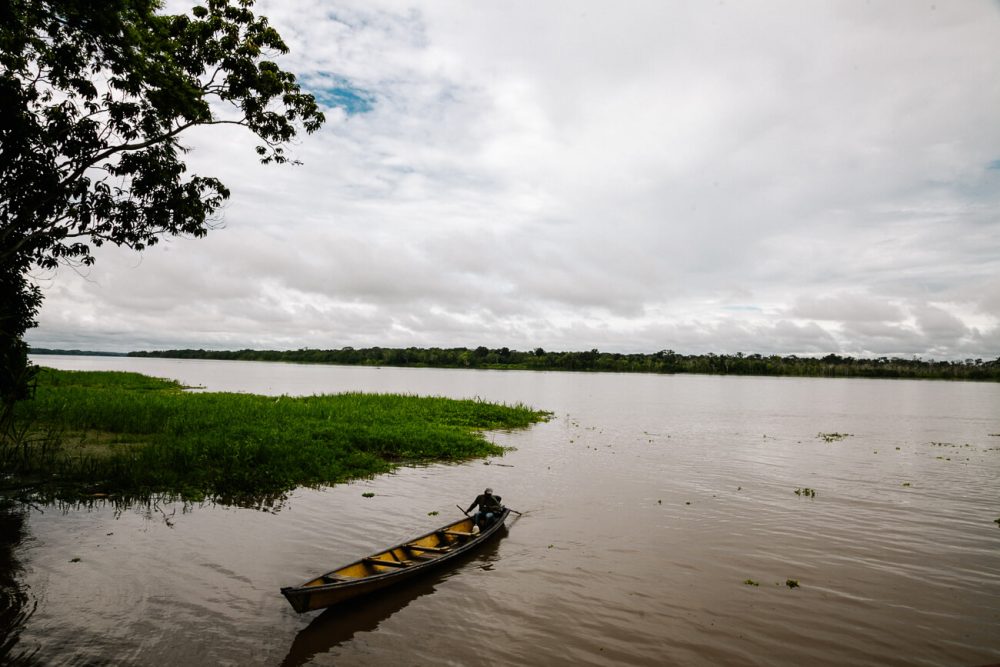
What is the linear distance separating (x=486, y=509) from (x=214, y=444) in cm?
999

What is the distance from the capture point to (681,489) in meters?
19.6

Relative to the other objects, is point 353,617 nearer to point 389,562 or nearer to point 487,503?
point 389,562

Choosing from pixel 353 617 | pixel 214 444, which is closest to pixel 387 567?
pixel 353 617

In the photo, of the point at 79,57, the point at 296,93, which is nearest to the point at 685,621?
the point at 296,93

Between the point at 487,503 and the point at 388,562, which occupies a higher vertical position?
the point at 487,503

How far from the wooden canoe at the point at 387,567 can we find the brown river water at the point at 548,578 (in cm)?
38

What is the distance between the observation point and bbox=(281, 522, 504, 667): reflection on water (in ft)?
26.5

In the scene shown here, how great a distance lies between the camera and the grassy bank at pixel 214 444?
15.5 metres

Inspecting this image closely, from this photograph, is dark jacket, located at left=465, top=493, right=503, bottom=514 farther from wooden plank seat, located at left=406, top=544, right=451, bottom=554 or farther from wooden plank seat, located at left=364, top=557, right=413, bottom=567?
wooden plank seat, located at left=364, top=557, right=413, bottom=567

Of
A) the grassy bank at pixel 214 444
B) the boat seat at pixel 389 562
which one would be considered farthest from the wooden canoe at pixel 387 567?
the grassy bank at pixel 214 444

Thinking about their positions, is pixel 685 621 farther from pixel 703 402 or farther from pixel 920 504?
pixel 703 402

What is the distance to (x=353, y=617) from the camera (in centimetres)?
902

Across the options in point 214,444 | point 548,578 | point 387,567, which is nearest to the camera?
point 387,567

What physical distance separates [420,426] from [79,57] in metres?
19.2
